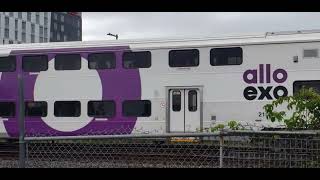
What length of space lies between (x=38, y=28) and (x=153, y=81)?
96.0m

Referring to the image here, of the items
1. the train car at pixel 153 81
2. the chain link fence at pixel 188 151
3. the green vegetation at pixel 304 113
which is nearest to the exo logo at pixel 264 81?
the train car at pixel 153 81

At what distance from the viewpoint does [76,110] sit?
16891 millimetres

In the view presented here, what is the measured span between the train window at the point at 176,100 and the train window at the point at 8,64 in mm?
5870

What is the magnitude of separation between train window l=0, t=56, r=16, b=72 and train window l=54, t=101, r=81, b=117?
83.1 inches

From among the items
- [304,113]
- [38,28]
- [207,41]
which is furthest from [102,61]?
[38,28]

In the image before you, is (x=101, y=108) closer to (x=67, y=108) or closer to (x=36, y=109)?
(x=67, y=108)

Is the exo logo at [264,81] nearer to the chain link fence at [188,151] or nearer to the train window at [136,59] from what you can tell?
the train window at [136,59]

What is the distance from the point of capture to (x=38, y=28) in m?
108

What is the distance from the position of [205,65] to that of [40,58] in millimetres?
5821

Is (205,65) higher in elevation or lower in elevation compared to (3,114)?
higher
